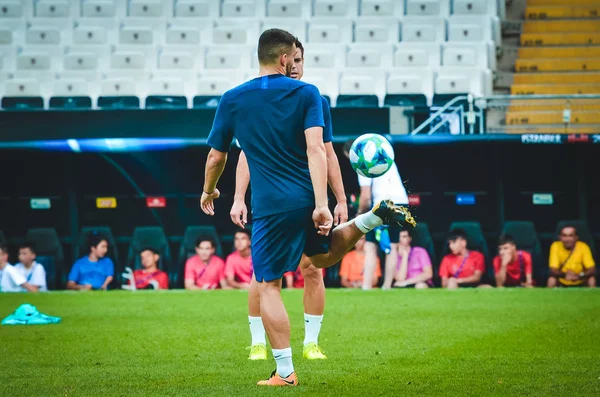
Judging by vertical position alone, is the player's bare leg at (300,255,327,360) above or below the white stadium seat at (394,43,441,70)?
below

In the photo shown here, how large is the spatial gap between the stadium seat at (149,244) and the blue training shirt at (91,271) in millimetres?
370

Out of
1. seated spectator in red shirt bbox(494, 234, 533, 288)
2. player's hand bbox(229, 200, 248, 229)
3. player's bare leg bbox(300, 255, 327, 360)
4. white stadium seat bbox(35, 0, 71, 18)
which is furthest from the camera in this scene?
white stadium seat bbox(35, 0, 71, 18)

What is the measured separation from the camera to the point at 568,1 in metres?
22.0

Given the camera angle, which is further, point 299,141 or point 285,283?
point 285,283

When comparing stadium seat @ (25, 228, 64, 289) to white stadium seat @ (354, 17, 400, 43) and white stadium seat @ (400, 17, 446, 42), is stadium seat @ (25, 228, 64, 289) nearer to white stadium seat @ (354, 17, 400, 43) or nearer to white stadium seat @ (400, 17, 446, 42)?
white stadium seat @ (354, 17, 400, 43)

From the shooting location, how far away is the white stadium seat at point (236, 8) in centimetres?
1983

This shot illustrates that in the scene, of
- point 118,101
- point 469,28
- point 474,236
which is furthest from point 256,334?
point 469,28

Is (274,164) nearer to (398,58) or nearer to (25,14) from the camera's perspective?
(398,58)

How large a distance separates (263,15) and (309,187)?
559 inches

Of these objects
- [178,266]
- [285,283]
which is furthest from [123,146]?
[285,283]

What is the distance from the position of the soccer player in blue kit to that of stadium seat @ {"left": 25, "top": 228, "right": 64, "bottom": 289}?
34.3 feet

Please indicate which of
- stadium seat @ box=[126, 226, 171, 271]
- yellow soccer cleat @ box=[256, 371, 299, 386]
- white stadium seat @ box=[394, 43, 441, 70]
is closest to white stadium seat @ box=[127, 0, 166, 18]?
white stadium seat @ box=[394, 43, 441, 70]

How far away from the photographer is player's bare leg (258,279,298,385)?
5695mm

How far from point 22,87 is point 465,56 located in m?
7.93
